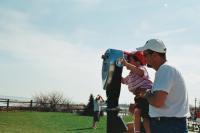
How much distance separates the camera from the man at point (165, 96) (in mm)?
4062

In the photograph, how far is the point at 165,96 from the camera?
4.06 m

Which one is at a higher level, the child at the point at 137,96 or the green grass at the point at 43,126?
the child at the point at 137,96

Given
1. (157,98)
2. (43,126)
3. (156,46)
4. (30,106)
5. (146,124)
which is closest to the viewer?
(157,98)

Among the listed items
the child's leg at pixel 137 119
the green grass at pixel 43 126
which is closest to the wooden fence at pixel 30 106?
the green grass at pixel 43 126

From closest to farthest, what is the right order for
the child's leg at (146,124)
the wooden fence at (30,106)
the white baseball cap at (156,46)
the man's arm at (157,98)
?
1. the man's arm at (157,98)
2. the white baseball cap at (156,46)
3. the child's leg at (146,124)
4. the wooden fence at (30,106)

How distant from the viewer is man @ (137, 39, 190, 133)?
4062 millimetres

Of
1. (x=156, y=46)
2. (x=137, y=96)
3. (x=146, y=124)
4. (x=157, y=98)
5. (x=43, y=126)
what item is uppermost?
(x=156, y=46)

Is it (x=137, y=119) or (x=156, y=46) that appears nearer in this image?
(x=156, y=46)

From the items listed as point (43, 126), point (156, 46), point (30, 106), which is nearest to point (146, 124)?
point (156, 46)

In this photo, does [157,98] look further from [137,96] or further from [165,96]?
[137,96]

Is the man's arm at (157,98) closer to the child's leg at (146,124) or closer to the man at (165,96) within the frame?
the man at (165,96)

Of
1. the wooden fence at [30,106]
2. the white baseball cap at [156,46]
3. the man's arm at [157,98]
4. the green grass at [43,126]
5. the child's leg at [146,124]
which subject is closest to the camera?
the man's arm at [157,98]

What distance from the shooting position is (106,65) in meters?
4.32

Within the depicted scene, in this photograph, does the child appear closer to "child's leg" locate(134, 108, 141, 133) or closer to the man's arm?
"child's leg" locate(134, 108, 141, 133)
